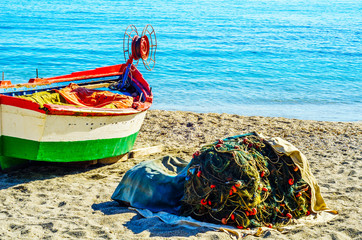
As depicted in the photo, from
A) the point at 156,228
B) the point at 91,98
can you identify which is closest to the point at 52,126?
the point at 91,98

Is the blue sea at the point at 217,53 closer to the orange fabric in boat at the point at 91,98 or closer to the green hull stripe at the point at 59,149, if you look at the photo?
the orange fabric in boat at the point at 91,98

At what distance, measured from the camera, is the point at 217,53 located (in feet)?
75.6

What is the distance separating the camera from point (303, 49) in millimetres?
24812

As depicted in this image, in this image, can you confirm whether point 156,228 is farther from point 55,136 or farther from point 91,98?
point 91,98

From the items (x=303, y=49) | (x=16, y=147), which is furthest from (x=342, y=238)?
(x=303, y=49)

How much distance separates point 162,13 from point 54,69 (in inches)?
822

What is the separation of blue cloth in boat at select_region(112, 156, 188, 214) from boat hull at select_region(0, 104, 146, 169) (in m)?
1.51

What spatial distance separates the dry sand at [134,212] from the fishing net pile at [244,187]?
0.25 m

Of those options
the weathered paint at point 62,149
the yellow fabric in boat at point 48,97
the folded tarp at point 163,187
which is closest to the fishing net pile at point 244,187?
the folded tarp at point 163,187

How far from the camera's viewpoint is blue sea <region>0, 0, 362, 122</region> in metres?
14.8

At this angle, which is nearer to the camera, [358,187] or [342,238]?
[342,238]

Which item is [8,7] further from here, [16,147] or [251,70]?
[16,147]

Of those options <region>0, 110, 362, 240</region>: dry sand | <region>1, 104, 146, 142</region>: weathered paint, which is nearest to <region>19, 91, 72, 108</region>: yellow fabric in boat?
<region>1, 104, 146, 142</region>: weathered paint

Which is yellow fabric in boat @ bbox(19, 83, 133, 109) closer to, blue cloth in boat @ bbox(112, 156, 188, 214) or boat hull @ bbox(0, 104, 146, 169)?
boat hull @ bbox(0, 104, 146, 169)
